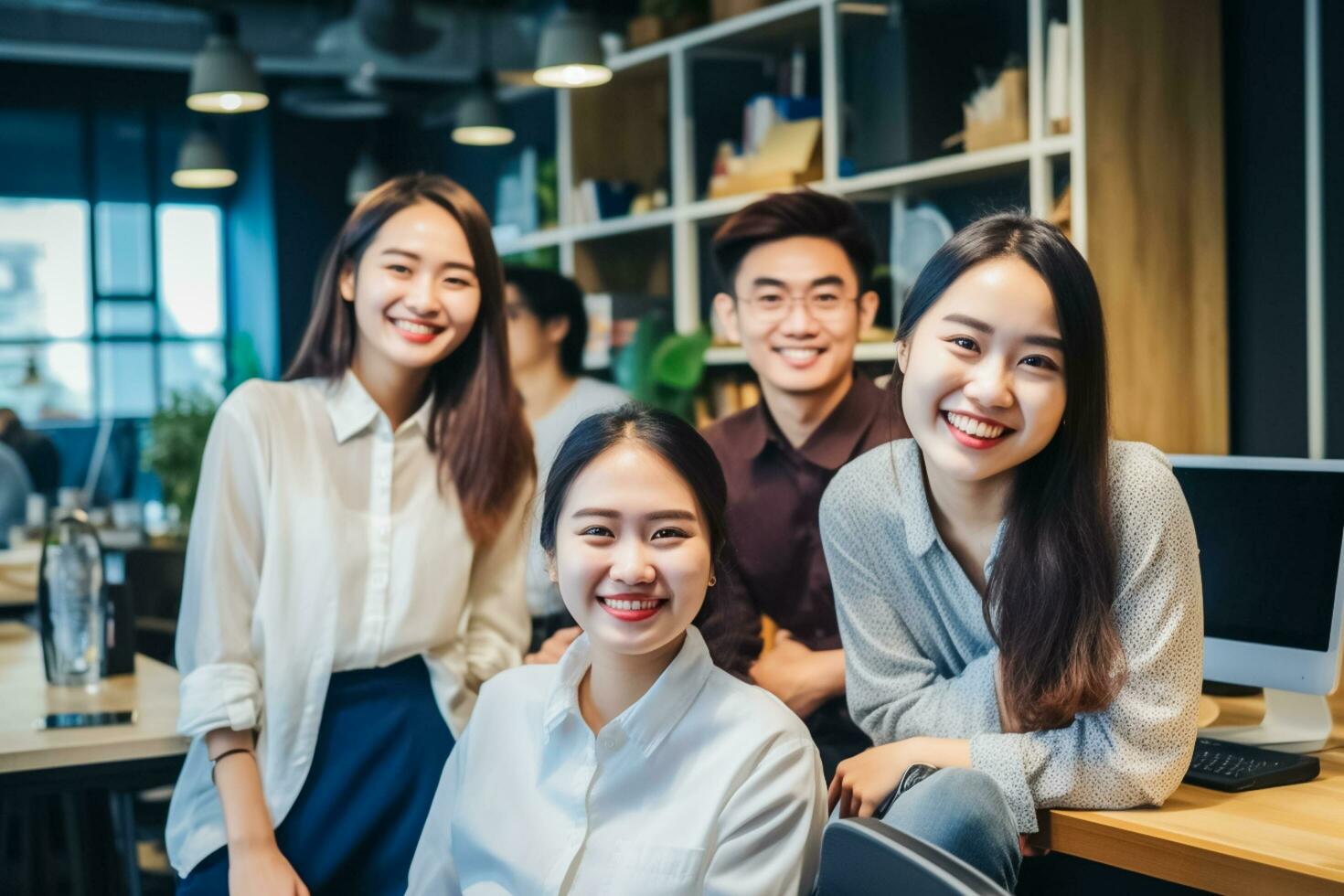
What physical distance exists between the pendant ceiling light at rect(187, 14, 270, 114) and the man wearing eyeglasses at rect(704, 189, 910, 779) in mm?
2968

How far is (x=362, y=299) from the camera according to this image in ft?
7.36

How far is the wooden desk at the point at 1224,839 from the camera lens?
1603 mm

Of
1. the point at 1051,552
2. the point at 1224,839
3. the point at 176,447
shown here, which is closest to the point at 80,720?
the point at 1051,552

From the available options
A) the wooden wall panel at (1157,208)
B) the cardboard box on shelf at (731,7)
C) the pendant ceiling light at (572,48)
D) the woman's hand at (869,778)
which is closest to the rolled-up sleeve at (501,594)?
the woman's hand at (869,778)

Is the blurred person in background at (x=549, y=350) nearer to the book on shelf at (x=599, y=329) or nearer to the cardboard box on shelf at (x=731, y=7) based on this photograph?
the book on shelf at (x=599, y=329)

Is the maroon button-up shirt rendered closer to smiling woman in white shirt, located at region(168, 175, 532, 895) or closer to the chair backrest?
smiling woman in white shirt, located at region(168, 175, 532, 895)

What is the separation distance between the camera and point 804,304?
250cm

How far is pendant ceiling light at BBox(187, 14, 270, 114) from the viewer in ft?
16.1

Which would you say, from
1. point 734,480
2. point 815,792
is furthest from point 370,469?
point 815,792

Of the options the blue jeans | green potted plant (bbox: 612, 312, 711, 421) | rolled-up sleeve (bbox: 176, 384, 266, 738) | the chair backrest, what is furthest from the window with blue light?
the chair backrest

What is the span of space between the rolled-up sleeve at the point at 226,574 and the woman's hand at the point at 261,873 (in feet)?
0.58

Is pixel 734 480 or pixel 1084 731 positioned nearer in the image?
pixel 1084 731

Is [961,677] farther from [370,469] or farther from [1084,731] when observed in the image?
[370,469]

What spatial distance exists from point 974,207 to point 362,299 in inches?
73.6
